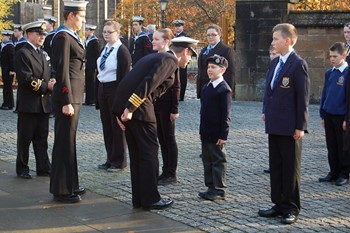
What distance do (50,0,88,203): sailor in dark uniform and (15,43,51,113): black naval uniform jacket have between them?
50.9 inches

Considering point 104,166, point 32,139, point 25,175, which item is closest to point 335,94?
point 104,166

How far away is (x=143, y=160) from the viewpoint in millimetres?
7465

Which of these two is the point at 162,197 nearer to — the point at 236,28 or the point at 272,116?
the point at 272,116

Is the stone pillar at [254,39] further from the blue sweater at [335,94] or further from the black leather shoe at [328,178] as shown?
the black leather shoe at [328,178]

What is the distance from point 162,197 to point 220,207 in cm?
77

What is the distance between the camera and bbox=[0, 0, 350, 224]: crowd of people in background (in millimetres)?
7066

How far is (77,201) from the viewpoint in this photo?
782cm

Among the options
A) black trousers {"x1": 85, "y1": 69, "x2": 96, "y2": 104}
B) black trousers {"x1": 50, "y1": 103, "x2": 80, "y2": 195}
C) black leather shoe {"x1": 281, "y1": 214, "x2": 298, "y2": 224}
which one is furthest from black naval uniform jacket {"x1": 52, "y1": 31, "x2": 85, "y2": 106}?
black trousers {"x1": 85, "y1": 69, "x2": 96, "y2": 104}

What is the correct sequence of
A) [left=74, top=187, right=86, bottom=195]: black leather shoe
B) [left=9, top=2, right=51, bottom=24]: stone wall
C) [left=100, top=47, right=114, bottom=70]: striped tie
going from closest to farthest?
[left=74, top=187, right=86, bottom=195]: black leather shoe, [left=100, top=47, right=114, bottom=70]: striped tie, [left=9, top=2, right=51, bottom=24]: stone wall

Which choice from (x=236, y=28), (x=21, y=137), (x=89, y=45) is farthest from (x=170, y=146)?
(x=236, y=28)

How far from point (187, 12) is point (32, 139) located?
1320 inches

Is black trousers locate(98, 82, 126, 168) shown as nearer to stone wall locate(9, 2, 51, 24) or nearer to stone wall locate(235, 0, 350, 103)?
stone wall locate(235, 0, 350, 103)

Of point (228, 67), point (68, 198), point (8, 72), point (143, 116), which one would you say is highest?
point (228, 67)

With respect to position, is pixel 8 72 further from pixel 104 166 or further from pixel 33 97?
pixel 33 97
